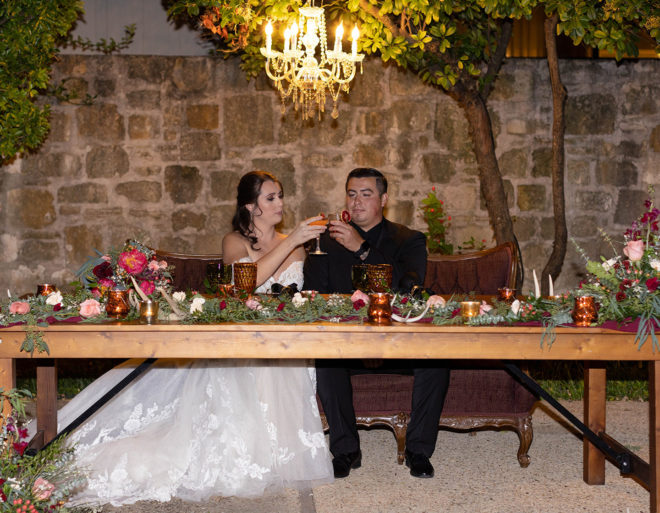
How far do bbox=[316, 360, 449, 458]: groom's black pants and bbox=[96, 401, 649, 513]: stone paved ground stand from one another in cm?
17

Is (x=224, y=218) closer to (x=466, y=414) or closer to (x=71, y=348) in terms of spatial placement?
(x=466, y=414)

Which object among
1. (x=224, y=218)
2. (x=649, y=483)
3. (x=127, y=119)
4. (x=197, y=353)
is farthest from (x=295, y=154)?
(x=649, y=483)

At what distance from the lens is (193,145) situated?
5961mm

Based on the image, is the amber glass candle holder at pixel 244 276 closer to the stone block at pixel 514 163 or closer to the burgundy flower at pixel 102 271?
the burgundy flower at pixel 102 271

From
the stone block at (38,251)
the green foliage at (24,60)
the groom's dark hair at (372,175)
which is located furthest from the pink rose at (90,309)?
the stone block at (38,251)

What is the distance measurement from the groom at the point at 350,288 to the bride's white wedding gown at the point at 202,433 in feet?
0.51

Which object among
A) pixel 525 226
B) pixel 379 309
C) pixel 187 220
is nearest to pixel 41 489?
pixel 379 309

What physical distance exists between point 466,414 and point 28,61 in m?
4.08

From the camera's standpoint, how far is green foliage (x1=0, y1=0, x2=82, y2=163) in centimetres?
518

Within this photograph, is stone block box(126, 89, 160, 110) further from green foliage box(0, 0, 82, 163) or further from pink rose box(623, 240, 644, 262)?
pink rose box(623, 240, 644, 262)

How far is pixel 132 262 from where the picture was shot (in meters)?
2.81

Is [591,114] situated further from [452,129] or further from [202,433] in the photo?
[202,433]

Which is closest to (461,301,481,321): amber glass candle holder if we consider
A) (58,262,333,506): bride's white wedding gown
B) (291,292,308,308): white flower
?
(291,292,308,308): white flower

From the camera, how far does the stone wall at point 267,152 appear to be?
19.4 ft
